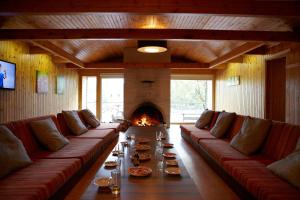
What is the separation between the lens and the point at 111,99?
31.9 ft

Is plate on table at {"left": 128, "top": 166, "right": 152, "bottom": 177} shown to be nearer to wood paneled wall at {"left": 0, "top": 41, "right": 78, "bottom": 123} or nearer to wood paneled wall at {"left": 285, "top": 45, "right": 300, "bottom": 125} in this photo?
wood paneled wall at {"left": 0, "top": 41, "right": 78, "bottom": 123}

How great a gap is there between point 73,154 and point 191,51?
6.21 m

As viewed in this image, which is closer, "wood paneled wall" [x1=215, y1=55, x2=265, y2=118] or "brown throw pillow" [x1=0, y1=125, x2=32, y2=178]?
"brown throw pillow" [x1=0, y1=125, x2=32, y2=178]

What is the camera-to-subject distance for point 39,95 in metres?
6.18

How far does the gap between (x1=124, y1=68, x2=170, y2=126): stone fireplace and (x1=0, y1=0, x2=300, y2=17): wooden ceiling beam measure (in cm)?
525

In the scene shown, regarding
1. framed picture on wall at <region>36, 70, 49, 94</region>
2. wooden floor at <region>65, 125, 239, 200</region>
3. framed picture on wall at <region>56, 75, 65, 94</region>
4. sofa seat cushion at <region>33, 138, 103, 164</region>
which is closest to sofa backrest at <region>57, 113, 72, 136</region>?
sofa seat cushion at <region>33, 138, 103, 164</region>

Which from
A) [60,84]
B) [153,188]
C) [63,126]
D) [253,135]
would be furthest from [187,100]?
[153,188]

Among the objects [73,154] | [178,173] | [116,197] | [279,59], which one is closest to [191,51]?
[279,59]

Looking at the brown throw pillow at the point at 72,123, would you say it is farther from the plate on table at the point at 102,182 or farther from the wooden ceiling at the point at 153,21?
the plate on table at the point at 102,182

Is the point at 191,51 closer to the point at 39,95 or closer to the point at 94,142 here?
the point at 39,95

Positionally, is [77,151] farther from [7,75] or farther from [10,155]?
[7,75]

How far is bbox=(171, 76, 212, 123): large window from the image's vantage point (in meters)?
10.5

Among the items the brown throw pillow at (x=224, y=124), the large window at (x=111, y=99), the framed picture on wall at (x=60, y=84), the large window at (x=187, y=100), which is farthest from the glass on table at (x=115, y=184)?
the large window at (x=187, y=100)

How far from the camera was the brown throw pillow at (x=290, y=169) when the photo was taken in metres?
2.06
